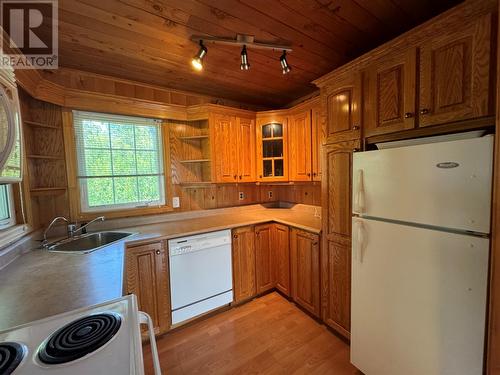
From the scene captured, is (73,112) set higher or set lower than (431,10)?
lower

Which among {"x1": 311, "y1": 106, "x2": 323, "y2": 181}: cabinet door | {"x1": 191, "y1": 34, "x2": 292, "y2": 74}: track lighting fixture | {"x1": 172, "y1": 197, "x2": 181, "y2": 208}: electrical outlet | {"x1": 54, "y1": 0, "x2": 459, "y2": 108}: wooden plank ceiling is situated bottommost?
{"x1": 172, "y1": 197, "x2": 181, "y2": 208}: electrical outlet

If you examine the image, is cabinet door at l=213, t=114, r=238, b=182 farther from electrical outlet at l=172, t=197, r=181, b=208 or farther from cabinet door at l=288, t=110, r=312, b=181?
cabinet door at l=288, t=110, r=312, b=181

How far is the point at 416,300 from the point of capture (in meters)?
1.21

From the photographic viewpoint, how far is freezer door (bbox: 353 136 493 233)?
38.5 inches

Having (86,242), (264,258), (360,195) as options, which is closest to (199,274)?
(264,258)

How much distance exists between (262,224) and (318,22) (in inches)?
73.9

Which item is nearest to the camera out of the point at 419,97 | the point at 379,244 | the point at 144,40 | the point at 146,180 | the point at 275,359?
the point at 419,97

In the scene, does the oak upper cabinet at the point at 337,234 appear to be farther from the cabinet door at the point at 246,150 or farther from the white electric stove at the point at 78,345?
the white electric stove at the point at 78,345

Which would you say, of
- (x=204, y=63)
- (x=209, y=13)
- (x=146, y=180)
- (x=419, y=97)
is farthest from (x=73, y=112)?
(x=419, y=97)

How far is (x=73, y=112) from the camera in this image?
2021 mm

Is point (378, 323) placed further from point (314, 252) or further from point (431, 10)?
point (431, 10)

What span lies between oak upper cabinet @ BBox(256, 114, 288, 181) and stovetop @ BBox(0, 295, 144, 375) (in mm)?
2117

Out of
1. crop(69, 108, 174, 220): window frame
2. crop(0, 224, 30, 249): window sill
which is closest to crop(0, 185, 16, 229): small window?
crop(0, 224, 30, 249): window sill

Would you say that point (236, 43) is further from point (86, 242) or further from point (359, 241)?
point (86, 242)
